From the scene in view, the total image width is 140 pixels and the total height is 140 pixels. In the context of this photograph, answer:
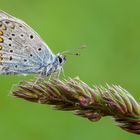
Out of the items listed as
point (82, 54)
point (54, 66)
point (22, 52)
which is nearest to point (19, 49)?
point (22, 52)

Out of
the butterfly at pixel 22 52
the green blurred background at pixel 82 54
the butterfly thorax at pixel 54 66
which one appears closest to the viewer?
the butterfly thorax at pixel 54 66

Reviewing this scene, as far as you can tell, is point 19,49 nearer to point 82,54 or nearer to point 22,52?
point 22,52

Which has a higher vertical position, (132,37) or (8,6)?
(8,6)

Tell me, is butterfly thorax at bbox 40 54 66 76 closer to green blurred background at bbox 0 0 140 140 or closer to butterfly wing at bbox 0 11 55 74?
butterfly wing at bbox 0 11 55 74

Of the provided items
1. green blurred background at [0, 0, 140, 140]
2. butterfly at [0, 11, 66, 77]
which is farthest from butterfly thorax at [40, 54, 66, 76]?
green blurred background at [0, 0, 140, 140]

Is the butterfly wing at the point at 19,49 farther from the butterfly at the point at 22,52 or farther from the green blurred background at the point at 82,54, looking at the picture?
the green blurred background at the point at 82,54

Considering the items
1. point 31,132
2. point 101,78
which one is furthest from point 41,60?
point 101,78

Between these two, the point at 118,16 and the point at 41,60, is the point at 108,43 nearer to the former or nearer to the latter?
the point at 118,16

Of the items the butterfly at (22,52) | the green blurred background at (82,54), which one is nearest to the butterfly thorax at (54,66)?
the butterfly at (22,52)
